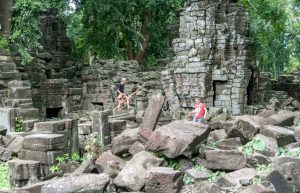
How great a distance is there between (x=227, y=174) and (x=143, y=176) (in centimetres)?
145

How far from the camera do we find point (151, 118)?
407 inches

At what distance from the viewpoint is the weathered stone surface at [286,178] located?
7441mm

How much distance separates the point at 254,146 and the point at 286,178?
162 centimetres

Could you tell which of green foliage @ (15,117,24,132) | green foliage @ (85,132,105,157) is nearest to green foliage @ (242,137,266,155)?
green foliage @ (85,132,105,157)

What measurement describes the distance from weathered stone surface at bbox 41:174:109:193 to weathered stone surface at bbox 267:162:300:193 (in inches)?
107

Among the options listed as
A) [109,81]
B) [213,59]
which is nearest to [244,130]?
[213,59]

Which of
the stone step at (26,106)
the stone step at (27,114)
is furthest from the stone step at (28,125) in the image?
the stone step at (26,106)

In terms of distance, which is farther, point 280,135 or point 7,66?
point 7,66

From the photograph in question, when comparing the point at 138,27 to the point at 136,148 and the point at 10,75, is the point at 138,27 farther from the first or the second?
the point at 136,148

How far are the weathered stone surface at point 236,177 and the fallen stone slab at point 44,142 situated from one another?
3911 millimetres

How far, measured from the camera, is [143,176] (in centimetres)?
813

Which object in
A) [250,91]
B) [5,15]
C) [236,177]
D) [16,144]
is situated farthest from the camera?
[250,91]

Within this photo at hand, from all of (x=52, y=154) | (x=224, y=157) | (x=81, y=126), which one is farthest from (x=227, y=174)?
(x=81, y=126)

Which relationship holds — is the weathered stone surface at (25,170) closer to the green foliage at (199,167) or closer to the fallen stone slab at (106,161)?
the fallen stone slab at (106,161)
